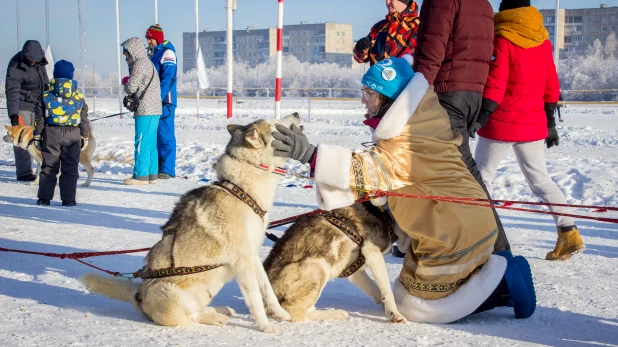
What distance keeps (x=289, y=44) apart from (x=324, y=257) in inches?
4192

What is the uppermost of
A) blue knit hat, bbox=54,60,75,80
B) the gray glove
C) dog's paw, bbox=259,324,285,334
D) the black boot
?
blue knit hat, bbox=54,60,75,80

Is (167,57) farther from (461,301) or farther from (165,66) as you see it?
(461,301)

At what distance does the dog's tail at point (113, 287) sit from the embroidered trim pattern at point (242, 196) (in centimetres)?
75

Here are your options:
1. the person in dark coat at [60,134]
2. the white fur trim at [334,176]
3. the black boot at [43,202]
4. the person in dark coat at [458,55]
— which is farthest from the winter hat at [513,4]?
the black boot at [43,202]

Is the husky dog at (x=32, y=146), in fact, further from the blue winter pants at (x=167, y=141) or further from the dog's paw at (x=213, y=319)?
the dog's paw at (x=213, y=319)

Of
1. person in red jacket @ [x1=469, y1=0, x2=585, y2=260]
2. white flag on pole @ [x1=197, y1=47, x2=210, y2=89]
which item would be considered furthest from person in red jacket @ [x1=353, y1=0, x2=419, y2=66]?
white flag on pole @ [x1=197, y1=47, x2=210, y2=89]

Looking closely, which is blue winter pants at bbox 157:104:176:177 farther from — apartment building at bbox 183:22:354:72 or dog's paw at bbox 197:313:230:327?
apartment building at bbox 183:22:354:72

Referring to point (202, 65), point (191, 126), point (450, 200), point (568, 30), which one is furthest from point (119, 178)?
point (568, 30)

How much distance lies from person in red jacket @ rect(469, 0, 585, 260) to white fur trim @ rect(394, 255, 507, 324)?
1.59 m

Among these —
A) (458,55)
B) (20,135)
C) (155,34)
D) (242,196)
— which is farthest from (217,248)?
(20,135)

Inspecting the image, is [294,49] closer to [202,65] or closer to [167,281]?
[202,65]

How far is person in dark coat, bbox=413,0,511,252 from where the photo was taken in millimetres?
4168

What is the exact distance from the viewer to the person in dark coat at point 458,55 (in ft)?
13.7

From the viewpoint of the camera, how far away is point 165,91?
9.65 metres
